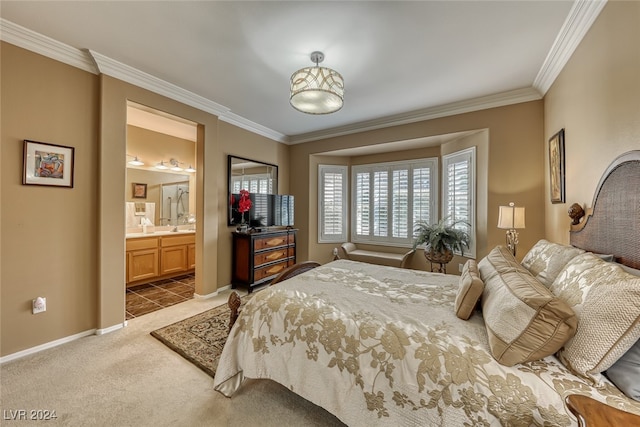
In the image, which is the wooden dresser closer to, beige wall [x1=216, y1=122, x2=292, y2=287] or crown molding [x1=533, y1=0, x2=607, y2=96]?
beige wall [x1=216, y1=122, x2=292, y2=287]

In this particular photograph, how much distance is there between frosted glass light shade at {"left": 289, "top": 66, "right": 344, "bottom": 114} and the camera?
206 centimetres

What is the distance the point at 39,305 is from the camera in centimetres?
223

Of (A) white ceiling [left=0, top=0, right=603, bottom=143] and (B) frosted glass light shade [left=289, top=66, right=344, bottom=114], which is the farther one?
(B) frosted glass light shade [left=289, top=66, right=344, bottom=114]

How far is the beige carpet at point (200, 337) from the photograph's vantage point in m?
2.14

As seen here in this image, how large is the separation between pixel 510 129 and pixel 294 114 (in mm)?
2989

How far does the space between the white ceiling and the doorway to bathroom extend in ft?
4.48

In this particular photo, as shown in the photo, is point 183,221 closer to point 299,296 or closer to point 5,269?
point 5,269

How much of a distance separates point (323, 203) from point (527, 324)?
424cm

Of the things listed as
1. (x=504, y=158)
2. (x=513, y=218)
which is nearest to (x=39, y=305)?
(x=513, y=218)

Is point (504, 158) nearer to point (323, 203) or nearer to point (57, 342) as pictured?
point (323, 203)

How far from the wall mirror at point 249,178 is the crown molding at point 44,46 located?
1867mm

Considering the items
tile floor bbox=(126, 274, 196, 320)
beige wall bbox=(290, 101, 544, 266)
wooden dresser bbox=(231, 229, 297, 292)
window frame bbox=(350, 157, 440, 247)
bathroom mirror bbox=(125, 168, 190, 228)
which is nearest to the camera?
beige wall bbox=(290, 101, 544, 266)

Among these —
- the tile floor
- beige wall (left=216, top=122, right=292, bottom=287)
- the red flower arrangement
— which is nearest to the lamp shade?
the red flower arrangement

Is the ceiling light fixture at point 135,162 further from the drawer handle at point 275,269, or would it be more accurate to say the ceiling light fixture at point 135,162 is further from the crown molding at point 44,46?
the drawer handle at point 275,269
